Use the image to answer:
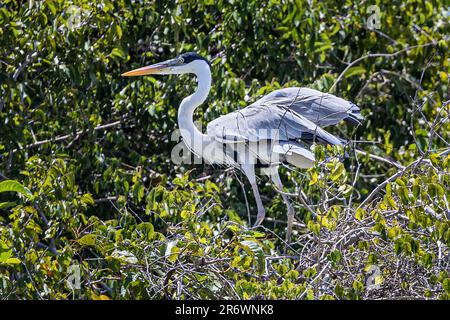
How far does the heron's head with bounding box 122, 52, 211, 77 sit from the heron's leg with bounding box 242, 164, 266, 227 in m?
0.65

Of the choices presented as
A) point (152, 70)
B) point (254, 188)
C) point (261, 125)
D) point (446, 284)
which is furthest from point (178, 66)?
point (446, 284)

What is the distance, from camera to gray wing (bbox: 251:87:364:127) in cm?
607

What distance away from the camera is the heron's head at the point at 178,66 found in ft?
20.6

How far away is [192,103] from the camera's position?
20.6 feet

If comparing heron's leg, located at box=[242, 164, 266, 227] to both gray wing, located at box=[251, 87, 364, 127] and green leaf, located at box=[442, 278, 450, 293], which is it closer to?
gray wing, located at box=[251, 87, 364, 127]

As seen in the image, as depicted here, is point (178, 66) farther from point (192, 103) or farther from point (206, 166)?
point (206, 166)

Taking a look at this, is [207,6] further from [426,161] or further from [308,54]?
[426,161]

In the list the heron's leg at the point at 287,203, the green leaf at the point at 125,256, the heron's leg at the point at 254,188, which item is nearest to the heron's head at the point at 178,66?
the heron's leg at the point at 254,188

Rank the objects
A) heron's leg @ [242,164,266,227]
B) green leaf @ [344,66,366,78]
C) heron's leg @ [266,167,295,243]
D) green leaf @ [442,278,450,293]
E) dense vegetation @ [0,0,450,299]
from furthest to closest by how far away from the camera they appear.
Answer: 1. green leaf @ [344,66,366,78]
2. heron's leg @ [242,164,266,227]
3. heron's leg @ [266,167,295,243]
4. dense vegetation @ [0,0,450,299]
5. green leaf @ [442,278,450,293]

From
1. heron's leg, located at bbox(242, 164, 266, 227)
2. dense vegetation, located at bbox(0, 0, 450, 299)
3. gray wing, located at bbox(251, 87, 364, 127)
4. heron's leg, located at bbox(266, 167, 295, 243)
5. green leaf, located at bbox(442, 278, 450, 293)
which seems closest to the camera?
green leaf, located at bbox(442, 278, 450, 293)

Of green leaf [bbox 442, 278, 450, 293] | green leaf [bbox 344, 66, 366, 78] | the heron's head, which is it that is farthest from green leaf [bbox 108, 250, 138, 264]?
green leaf [bbox 344, 66, 366, 78]

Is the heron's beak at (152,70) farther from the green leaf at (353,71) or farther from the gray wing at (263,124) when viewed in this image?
the green leaf at (353,71)

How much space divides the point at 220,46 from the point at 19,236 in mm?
2153

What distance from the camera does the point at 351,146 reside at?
528 centimetres
